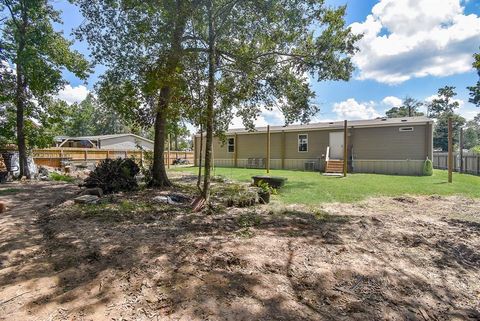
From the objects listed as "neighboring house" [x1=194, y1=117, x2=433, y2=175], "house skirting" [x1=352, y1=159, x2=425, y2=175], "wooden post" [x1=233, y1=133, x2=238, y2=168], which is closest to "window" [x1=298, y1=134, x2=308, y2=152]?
"neighboring house" [x1=194, y1=117, x2=433, y2=175]

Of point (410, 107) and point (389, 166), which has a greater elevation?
point (410, 107)

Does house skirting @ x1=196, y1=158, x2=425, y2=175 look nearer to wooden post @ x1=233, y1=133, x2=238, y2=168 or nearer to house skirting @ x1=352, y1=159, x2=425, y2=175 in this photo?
house skirting @ x1=352, y1=159, x2=425, y2=175

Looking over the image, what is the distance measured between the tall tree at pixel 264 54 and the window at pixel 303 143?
8.03 m

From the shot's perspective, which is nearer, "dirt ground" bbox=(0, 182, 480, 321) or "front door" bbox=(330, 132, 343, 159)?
"dirt ground" bbox=(0, 182, 480, 321)

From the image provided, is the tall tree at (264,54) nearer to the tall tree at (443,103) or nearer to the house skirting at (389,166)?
the house skirting at (389,166)

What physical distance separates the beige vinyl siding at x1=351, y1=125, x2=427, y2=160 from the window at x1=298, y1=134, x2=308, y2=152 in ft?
9.68

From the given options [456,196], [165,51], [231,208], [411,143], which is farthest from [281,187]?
[411,143]

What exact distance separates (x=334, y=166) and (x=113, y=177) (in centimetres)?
1133

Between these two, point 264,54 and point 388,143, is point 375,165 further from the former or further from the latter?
point 264,54

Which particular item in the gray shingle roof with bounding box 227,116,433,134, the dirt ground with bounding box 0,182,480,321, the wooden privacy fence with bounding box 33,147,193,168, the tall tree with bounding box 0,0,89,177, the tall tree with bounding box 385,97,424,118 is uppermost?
the tall tree with bounding box 385,97,424,118

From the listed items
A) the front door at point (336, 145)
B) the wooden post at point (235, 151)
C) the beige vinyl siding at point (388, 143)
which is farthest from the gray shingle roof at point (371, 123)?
the wooden post at point (235, 151)

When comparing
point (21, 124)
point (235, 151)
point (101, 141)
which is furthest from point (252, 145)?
point (101, 141)

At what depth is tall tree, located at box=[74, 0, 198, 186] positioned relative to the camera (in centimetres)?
630

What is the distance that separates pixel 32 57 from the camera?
1005 cm
